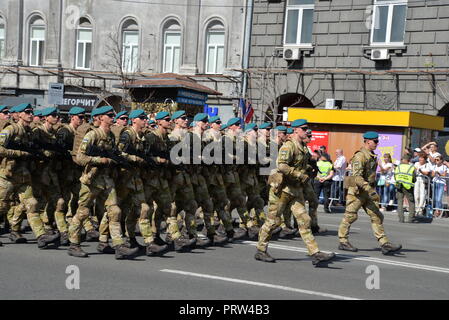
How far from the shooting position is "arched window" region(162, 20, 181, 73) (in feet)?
103

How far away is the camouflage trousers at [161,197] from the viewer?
1073 cm

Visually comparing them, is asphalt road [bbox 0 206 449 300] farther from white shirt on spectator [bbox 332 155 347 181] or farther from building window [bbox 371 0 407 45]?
building window [bbox 371 0 407 45]

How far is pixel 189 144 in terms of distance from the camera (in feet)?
37.9

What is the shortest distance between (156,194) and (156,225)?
61 cm

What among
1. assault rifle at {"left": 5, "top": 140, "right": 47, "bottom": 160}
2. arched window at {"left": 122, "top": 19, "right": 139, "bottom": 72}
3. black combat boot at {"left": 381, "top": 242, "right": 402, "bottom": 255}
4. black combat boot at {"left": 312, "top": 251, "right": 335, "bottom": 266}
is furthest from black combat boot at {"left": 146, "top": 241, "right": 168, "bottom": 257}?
arched window at {"left": 122, "top": 19, "right": 139, "bottom": 72}

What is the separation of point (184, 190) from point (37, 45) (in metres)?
24.0

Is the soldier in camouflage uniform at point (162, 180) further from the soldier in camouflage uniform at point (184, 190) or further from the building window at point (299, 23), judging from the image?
the building window at point (299, 23)

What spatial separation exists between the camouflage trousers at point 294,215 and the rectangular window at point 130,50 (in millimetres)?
22508

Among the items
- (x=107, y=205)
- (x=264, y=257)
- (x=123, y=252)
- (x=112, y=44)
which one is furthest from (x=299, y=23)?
(x=123, y=252)

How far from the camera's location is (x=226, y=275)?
912cm

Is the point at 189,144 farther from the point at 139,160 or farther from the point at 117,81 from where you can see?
the point at 117,81

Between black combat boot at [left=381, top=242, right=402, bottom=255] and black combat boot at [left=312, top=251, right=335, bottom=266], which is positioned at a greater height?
black combat boot at [left=312, top=251, right=335, bottom=266]

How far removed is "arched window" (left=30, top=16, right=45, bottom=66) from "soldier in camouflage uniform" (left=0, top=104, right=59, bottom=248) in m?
23.4
